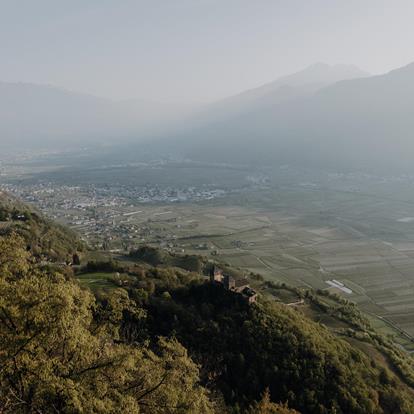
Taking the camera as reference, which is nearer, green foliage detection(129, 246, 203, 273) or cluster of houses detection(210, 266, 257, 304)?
cluster of houses detection(210, 266, 257, 304)

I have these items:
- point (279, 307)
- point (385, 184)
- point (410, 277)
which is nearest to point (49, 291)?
point (279, 307)

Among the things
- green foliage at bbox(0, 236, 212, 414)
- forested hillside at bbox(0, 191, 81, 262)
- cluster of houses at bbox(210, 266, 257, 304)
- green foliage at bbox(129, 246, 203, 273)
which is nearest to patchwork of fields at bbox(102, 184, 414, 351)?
green foliage at bbox(129, 246, 203, 273)

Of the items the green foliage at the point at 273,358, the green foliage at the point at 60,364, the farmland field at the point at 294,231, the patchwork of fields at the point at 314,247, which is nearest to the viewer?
the green foliage at the point at 60,364

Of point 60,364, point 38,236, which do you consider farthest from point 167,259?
point 60,364

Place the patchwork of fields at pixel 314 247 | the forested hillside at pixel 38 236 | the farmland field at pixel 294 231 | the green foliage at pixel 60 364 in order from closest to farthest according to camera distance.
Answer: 1. the green foliage at pixel 60 364
2. the forested hillside at pixel 38 236
3. the patchwork of fields at pixel 314 247
4. the farmland field at pixel 294 231

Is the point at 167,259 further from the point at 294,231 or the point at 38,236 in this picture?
the point at 294,231

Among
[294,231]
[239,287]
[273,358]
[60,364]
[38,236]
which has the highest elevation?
[60,364]

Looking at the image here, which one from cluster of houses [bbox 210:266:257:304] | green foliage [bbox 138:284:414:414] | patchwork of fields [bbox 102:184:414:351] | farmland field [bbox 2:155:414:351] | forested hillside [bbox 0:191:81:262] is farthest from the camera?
farmland field [bbox 2:155:414:351]

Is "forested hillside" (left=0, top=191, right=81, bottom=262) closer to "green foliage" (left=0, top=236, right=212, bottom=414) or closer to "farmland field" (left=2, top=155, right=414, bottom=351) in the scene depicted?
"farmland field" (left=2, top=155, right=414, bottom=351)

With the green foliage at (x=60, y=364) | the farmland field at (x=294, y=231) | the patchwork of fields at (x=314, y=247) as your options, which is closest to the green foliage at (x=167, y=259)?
the farmland field at (x=294, y=231)

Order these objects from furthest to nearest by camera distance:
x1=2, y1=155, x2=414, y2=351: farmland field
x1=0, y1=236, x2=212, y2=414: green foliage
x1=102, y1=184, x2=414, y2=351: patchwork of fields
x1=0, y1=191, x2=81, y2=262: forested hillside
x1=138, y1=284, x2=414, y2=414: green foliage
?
x1=2, y1=155, x2=414, y2=351: farmland field
x1=102, y1=184, x2=414, y2=351: patchwork of fields
x1=0, y1=191, x2=81, y2=262: forested hillside
x1=138, y1=284, x2=414, y2=414: green foliage
x1=0, y1=236, x2=212, y2=414: green foliage

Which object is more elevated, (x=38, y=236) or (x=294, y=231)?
(x=38, y=236)

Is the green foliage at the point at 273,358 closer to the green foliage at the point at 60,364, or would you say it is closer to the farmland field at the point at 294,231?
the farmland field at the point at 294,231
